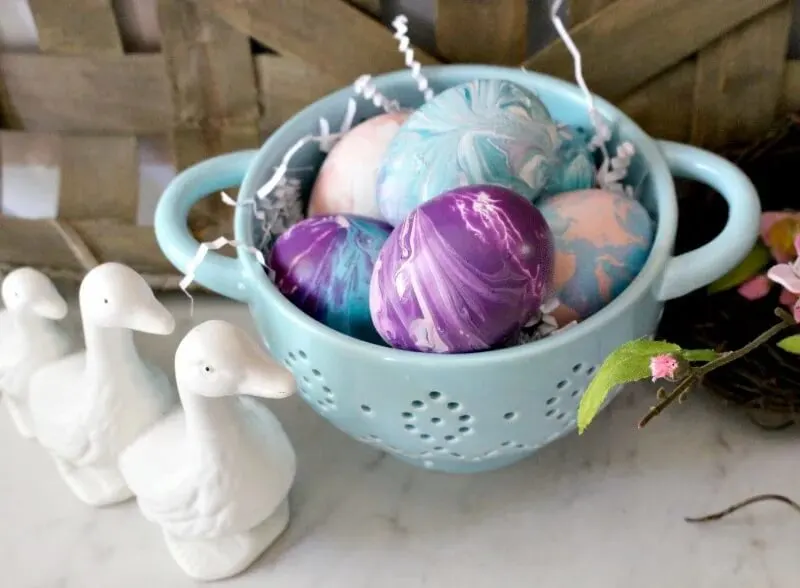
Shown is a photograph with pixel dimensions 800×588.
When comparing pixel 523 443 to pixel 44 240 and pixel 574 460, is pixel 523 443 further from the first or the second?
pixel 44 240

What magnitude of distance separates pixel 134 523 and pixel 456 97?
0.98ft

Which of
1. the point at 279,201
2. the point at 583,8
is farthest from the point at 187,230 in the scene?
the point at 583,8

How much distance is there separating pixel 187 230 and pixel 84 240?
0.58 ft

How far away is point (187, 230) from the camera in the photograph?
1.65ft

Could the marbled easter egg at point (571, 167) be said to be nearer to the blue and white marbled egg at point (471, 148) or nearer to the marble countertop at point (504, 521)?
the blue and white marbled egg at point (471, 148)

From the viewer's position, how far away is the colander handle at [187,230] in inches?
19.1

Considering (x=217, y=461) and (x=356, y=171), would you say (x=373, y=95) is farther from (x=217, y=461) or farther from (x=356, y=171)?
(x=217, y=461)

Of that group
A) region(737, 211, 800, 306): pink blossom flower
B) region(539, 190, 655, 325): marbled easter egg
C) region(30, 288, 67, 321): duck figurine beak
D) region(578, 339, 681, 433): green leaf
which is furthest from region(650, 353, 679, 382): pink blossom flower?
region(30, 288, 67, 321): duck figurine beak

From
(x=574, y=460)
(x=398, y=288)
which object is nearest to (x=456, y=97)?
(x=398, y=288)

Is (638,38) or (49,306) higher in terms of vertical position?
(638,38)

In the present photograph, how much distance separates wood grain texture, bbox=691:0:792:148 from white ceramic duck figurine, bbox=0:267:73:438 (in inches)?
15.6

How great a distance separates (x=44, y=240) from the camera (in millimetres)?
646

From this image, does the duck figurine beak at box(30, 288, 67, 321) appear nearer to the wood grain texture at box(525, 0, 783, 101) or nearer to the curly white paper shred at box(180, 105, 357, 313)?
the curly white paper shred at box(180, 105, 357, 313)

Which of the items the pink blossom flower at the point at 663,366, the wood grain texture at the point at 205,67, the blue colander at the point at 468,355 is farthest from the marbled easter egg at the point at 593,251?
the wood grain texture at the point at 205,67
